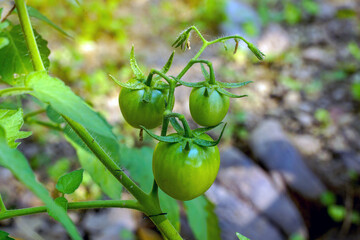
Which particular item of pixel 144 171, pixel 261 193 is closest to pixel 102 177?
pixel 144 171

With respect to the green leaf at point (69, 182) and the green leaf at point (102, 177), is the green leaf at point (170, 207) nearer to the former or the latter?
the green leaf at point (102, 177)

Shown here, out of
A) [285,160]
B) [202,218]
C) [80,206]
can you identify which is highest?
[80,206]

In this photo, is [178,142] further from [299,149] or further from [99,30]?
[99,30]

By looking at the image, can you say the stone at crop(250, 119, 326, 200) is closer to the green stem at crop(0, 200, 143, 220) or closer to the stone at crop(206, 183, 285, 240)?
the stone at crop(206, 183, 285, 240)

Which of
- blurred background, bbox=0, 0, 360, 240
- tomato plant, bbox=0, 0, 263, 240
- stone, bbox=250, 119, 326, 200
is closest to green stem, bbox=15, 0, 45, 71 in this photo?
tomato plant, bbox=0, 0, 263, 240

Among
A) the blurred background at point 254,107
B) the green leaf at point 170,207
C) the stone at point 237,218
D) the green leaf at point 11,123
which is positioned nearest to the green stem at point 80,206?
the green leaf at point 11,123

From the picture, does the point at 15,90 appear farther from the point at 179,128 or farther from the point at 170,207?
the point at 170,207

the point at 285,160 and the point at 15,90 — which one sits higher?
the point at 15,90
